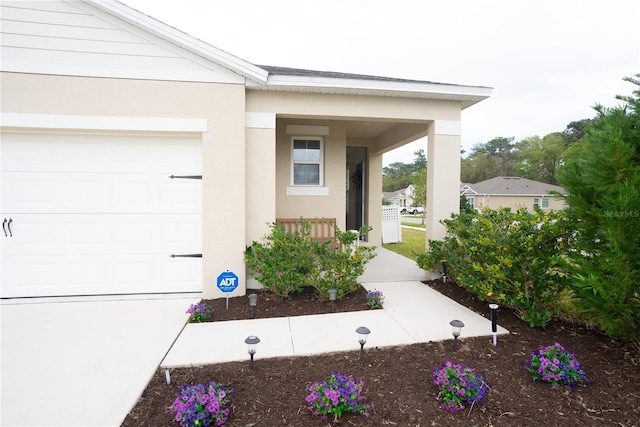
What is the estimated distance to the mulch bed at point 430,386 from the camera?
6.20ft

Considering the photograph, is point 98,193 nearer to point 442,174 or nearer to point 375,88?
point 375,88

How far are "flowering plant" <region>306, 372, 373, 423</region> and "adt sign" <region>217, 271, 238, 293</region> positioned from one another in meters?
2.35

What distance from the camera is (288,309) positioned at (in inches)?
155

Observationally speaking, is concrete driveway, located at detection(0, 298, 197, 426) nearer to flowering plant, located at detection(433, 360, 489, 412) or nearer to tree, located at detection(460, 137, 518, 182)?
flowering plant, located at detection(433, 360, 489, 412)

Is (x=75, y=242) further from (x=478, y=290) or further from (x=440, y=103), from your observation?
(x=440, y=103)

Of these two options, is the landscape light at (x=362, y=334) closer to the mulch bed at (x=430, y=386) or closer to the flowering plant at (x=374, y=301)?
the mulch bed at (x=430, y=386)

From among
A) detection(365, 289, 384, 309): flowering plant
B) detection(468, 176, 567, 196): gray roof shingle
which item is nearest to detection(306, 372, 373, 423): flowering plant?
detection(365, 289, 384, 309): flowering plant

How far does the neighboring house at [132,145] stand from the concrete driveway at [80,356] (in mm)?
564

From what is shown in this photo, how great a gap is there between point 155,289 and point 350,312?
10.2ft

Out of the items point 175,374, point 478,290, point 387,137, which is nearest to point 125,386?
point 175,374

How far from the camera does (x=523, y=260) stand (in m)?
3.32

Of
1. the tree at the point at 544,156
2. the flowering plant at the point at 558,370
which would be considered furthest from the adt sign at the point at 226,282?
the tree at the point at 544,156

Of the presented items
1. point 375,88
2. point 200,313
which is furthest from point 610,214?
point 200,313

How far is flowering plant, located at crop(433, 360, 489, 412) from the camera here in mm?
1968
